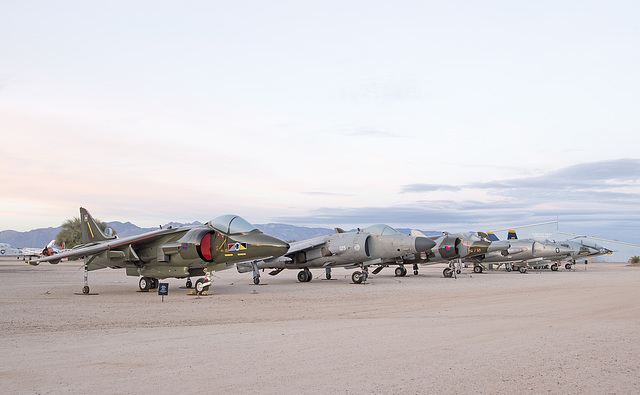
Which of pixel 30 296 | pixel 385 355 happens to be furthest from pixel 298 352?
pixel 30 296

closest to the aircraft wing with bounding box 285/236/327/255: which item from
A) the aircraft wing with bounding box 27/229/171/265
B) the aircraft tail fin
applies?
the aircraft wing with bounding box 27/229/171/265

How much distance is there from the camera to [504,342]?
7969 mm

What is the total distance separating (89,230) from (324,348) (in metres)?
16.8

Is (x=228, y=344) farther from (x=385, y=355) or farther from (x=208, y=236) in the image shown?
(x=208, y=236)

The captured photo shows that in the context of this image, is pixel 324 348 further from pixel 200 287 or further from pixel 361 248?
pixel 361 248

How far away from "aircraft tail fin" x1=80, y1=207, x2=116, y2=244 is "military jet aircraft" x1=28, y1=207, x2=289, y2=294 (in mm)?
2492

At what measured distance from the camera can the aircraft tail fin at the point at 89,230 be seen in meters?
21.3

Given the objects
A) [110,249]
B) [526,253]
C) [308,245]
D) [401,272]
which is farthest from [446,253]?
[110,249]

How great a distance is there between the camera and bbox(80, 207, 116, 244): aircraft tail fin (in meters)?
21.3

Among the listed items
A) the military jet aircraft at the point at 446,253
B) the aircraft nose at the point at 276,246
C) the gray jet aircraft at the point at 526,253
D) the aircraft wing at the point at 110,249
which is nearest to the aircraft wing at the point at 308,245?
the military jet aircraft at the point at 446,253

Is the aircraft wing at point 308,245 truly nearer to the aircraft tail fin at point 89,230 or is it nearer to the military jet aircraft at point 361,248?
the military jet aircraft at point 361,248

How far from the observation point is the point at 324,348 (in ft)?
24.8

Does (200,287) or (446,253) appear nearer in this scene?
(200,287)

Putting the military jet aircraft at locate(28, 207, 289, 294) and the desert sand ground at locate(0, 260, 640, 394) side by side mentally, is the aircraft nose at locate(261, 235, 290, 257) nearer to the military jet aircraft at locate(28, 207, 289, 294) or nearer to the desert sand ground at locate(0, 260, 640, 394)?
the military jet aircraft at locate(28, 207, 289, 294)
